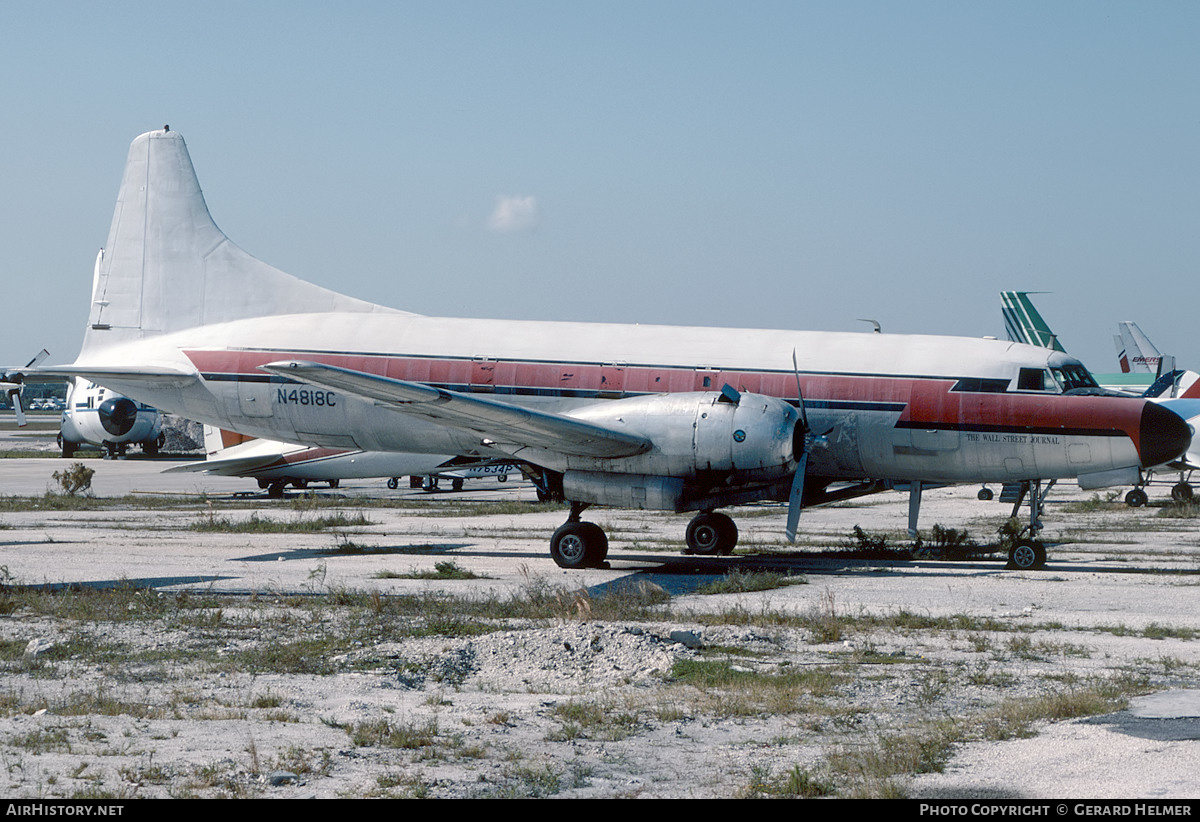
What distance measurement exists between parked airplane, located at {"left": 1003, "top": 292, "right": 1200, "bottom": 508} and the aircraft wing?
29.2ft

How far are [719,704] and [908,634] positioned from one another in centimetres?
459

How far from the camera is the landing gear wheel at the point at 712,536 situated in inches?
936

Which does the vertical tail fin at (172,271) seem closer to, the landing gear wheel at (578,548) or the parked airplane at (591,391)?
the parked airplane at (591,391)

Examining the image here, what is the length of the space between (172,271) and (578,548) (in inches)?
436

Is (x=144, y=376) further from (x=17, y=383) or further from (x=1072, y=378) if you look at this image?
(x=1072, y=378)

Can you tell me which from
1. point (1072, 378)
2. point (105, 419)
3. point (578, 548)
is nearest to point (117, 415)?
point (105, 419)

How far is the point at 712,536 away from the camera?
23.8 metres

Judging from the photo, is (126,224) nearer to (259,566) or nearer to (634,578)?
(259,566)

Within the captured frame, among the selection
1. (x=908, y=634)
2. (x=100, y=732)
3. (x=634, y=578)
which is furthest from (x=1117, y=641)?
(x=100, y=732)

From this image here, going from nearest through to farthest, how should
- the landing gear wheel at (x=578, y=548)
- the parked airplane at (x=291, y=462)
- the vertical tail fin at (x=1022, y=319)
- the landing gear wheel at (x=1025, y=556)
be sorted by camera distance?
1. the landing gear wheel at (x=578, y=548)
2. the landing gear wheel at (x=1025, y=556)
3. the parked airplane at (x=291, y=462)
4. the vertical tail fin at (x=1022, y=319)

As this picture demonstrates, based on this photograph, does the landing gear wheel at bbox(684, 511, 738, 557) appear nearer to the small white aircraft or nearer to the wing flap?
the wing flap

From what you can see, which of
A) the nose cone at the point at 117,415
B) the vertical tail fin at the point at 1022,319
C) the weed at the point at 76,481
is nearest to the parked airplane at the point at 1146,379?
the vertical tail fin at the point at 1022,319

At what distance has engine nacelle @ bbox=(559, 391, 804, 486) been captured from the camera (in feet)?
64.4
